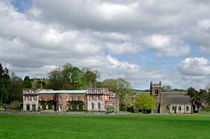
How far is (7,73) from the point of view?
94.9m

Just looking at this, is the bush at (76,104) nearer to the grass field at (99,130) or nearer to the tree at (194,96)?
the tree at (194,96)

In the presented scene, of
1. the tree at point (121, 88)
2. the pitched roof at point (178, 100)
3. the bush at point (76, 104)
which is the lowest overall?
the bush at point (76, 104)

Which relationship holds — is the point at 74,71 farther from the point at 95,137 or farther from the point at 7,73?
the point at 95,137

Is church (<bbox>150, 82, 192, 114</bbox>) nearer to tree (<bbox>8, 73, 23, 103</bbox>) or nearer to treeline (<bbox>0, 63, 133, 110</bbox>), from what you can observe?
treeline (<bbox>0, 63, 133, 110</bbox>)

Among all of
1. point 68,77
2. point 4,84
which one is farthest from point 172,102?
point 4,84

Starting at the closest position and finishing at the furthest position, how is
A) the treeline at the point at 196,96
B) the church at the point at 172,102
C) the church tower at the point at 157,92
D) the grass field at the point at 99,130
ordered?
the grass field at the point at 99,130 < the church at the point at 172,102 < the church tower at the point at 157,92 < the treeline at the point at 196,96

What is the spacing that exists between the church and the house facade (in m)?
12.3

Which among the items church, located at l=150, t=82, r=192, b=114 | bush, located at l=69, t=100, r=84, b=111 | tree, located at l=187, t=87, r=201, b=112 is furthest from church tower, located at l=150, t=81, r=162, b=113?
bush, located at l=69, t=100, r=84, b=111

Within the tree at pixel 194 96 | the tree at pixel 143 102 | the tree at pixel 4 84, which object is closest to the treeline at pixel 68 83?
the tree at pixel 4 84

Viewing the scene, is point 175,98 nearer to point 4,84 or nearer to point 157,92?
point 157,92

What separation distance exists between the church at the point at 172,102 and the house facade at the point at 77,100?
484 inches

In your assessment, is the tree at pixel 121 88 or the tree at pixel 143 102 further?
the tree at pixel 121 88

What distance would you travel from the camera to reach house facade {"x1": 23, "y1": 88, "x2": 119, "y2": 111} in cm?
7575

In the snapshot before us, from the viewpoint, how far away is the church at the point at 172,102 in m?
80.1
